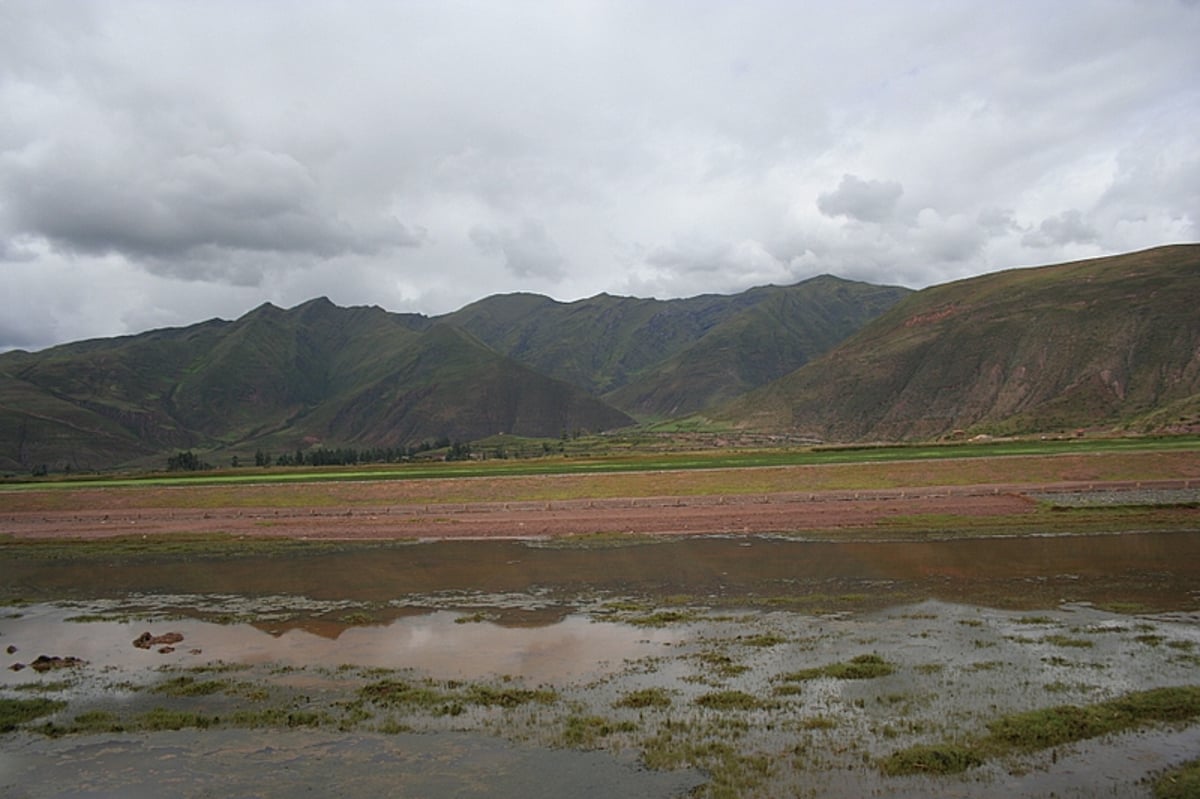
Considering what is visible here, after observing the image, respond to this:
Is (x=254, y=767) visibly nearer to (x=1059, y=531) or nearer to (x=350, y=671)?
(x=350, y=671)

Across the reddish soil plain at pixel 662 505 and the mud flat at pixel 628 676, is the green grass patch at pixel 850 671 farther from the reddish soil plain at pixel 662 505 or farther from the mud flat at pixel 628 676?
the reddish soil plain at pixel 662 505

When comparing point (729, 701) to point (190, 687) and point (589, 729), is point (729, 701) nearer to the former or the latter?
point (589, 729)

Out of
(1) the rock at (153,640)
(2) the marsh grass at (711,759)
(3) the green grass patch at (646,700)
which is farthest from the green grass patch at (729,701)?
(1) the rock at (153,640)

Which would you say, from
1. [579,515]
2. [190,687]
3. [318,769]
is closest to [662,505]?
[579,515]

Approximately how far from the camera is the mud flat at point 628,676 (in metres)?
14.5

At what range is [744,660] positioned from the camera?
2097 centimetres

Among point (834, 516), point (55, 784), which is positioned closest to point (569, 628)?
point (55, 784)

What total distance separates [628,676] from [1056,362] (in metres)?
162

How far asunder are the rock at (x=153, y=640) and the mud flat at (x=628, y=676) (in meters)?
0.26

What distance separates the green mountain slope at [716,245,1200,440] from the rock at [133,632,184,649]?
112 meters

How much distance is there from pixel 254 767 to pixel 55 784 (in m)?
4.09

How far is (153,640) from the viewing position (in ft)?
88.7

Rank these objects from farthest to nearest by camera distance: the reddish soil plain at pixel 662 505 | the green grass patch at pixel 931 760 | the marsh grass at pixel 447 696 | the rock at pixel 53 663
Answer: the reddish soil plain at pixel 662 505
the rock at pixel 53 663
the marsh grass at pixel 447 696
the green grass patch at pixel 931 760

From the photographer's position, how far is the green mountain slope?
422ft
